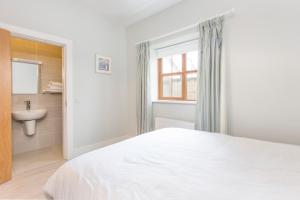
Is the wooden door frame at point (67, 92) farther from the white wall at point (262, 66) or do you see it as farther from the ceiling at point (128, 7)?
the white wall at point (262, 66)

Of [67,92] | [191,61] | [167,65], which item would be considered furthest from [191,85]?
[67,92]

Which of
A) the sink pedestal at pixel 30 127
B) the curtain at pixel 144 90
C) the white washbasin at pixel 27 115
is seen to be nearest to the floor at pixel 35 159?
the sink pedestal at pixel 30 127

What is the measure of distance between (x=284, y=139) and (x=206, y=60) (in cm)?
133

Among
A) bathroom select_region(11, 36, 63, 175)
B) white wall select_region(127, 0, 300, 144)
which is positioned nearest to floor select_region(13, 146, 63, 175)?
bathroom select_region(11, 36, 63, 175)

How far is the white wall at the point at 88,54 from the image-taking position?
232 centimetres

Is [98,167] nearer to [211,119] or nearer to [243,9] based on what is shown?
[211,119]

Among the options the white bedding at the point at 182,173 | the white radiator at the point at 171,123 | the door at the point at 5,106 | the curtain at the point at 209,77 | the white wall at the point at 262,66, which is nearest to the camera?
the white bedding at the point at 182,173

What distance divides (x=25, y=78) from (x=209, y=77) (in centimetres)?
331

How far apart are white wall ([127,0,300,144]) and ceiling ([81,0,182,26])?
695 mm

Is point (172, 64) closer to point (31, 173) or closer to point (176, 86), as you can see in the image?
point (176, 86)

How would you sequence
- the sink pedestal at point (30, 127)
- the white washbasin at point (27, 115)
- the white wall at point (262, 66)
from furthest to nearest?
the sink pedestal at point (30, 127) < the white washbasin at point (27, 115) < the white wall at point (262, 66)

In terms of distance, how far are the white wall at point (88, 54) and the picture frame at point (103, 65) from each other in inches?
3.3

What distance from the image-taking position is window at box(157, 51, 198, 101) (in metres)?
2.84

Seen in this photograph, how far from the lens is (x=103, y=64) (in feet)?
10.6
